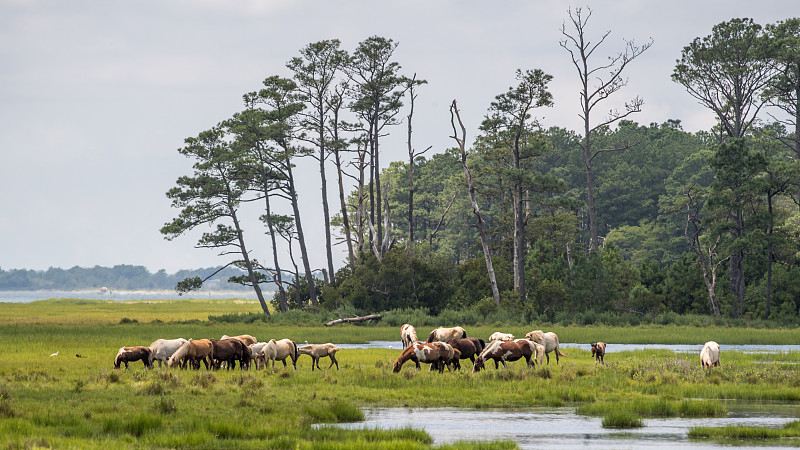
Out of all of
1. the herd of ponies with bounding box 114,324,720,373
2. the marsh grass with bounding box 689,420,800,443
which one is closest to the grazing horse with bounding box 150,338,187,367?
the herd of ponies with bounding box 114,324,720,373

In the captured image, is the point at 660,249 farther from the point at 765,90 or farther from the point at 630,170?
the point at 765,90

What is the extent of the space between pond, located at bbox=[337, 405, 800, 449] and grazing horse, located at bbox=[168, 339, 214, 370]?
333 inches

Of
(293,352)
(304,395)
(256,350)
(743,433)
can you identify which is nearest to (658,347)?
(293,352)

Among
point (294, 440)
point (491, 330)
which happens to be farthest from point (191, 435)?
point (491, 330)

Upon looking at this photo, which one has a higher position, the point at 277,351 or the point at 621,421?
the point at 277,351

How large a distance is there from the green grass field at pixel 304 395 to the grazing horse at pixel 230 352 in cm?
102

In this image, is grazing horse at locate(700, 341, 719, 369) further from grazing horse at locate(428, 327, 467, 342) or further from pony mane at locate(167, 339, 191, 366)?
pony mane at locate(167, 339, 191, 366)

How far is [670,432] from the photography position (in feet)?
58.5

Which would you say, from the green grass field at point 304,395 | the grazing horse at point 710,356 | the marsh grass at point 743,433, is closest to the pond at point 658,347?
the green grass field at point 304,395

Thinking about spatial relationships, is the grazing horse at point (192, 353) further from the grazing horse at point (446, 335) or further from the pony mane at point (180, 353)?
the grazing horse at point (446, 335)

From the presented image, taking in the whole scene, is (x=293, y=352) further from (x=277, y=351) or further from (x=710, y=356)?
(x=710, y=356)

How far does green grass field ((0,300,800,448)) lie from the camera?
16.7 meters

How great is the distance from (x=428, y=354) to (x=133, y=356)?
971 centimetres

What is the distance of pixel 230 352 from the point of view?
28141 mm
